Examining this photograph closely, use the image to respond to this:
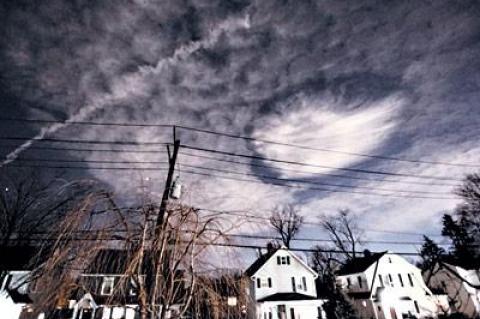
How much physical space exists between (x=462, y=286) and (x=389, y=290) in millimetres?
12354

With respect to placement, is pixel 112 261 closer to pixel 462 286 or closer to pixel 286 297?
pixel 286 297

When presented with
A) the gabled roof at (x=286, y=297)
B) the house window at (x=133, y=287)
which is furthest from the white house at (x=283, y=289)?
the house window at (x=133, y=287)

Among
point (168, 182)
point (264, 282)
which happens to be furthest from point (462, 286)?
point (168, 182)

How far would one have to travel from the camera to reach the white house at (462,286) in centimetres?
3166

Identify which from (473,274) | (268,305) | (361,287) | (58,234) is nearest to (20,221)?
(58,234)

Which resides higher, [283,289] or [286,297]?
[283,289]

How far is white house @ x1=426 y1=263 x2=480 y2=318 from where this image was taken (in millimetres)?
31656

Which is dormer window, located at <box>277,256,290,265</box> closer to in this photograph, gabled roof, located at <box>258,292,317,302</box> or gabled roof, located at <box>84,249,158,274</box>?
gabled roof, located at <box>258,292,317,302</box>

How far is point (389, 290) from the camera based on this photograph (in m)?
30.1

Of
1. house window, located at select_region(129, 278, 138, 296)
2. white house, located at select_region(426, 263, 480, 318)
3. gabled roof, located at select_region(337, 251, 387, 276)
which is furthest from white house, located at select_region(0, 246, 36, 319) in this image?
white house, located at select_region(426, 263, 480, 318)

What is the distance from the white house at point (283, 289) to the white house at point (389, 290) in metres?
4.14

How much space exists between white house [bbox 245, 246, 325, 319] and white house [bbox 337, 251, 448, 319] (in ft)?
13.6

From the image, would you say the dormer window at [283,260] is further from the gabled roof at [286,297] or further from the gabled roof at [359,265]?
the gabled roof at [359,265]

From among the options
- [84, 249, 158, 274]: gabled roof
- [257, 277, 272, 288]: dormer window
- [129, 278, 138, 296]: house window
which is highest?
[257, 277, 272, 288]: dormer window
